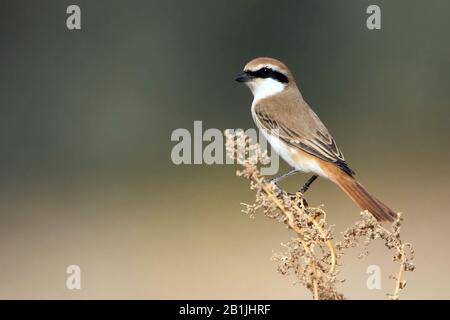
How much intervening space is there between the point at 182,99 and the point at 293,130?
484cm

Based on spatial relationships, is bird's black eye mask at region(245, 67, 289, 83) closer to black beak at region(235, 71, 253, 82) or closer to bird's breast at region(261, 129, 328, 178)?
black beak at region(235, 71, 253, 82)

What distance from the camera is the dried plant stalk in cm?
227

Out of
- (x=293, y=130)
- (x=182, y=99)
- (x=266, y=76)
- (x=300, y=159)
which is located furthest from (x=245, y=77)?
(x=182, y=99)

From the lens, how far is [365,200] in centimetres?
372

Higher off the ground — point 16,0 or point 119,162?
point 16,0

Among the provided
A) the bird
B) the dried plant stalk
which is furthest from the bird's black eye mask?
the dried plant stalk

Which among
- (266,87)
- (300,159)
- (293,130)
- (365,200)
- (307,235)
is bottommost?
(307,235)

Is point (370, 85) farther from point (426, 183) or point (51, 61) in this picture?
point (51, 61)

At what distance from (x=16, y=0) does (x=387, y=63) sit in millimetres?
4081

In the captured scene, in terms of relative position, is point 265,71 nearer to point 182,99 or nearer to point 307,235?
point 307,235

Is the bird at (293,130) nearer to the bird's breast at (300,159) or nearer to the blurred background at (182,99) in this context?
the bird's breast at (300,159)

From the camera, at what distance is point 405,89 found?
9023 mm

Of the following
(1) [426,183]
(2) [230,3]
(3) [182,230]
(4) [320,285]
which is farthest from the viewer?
(2) [230,3]

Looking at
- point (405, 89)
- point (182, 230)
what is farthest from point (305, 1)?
point (182, 230)
